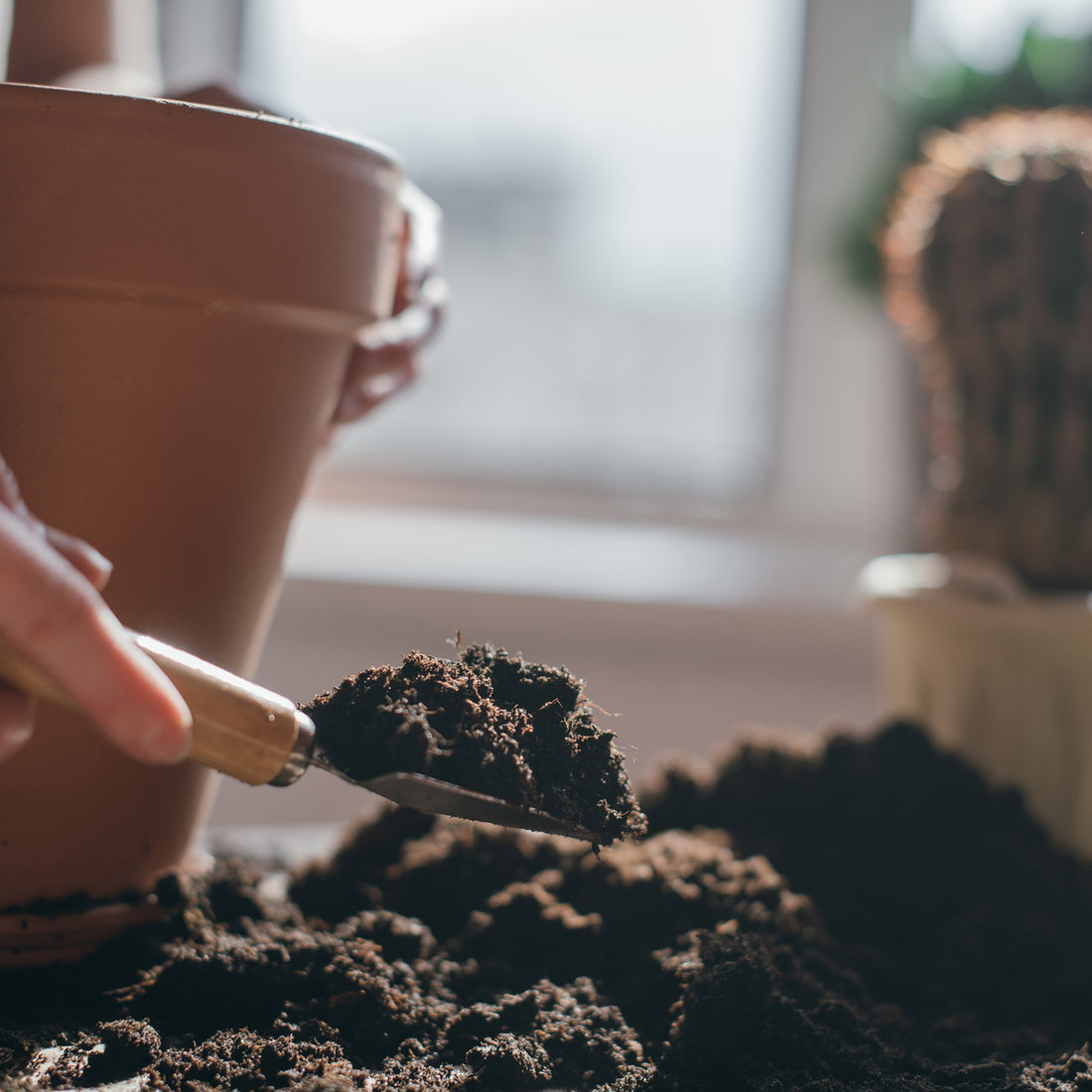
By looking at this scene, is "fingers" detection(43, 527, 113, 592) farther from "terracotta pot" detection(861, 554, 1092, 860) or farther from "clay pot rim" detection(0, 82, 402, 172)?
"terracotta pot" detection(861, 554, 1092, 860)

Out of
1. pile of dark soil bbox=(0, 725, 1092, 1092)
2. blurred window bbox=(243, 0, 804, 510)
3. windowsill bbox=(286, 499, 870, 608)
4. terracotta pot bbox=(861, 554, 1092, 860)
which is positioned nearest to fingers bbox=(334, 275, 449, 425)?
pile of dark soil bbox=(0, 725, 1092, 1092)

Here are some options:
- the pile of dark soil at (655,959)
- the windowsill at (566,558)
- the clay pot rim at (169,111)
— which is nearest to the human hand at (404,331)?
the clay pot rim at (169,111)

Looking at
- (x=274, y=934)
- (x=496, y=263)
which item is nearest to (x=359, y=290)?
(x=274, y=934)

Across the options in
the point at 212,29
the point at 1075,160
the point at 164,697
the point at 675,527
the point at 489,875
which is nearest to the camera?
the point at 164,697

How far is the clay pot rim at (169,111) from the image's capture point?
0.35 meters

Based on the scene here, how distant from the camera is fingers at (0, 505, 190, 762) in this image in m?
0.26

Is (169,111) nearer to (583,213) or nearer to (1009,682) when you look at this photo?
(1009,682)

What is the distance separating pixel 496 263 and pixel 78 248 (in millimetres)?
1232

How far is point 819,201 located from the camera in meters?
1.55

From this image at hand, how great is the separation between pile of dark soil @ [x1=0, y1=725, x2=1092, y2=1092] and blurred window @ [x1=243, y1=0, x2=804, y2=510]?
3.36 ft

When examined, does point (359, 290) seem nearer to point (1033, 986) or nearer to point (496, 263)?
point (1033, 986)

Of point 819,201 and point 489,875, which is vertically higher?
point 819,201

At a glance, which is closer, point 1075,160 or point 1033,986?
point 1033,986

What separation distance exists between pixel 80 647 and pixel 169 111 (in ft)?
0.61
